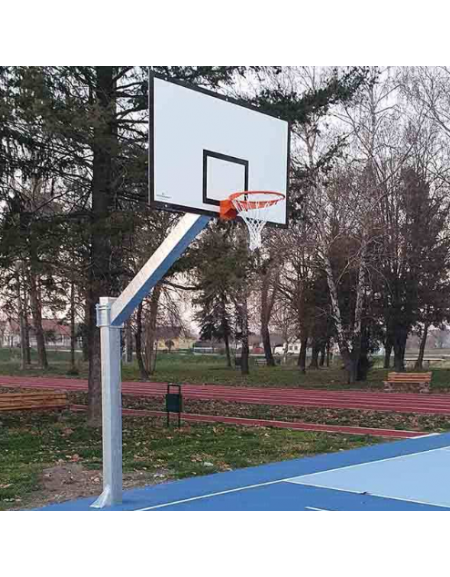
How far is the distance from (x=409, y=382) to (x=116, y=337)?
20.8 metres

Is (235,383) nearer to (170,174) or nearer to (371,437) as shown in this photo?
(371,437)

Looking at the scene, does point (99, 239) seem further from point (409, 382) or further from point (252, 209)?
point (409, 382)

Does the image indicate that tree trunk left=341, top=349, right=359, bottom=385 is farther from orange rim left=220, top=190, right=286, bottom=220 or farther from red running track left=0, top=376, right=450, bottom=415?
orange rim left=220, top=190, right=286, bottom=220

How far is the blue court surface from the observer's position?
7.86 metres

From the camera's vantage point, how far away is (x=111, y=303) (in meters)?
8.27

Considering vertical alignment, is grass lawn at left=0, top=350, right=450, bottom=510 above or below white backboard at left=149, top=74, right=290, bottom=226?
below

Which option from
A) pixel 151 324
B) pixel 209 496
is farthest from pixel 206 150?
pixel 151 324

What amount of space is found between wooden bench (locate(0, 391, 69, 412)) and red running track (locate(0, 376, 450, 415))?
22.3ft

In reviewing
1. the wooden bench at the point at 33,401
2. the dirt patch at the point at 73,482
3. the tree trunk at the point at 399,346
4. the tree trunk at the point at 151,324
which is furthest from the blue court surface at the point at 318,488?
the tree trunk at the point at 399,346

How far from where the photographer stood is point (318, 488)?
8898 millimetres

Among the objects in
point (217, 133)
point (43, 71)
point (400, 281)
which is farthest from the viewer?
point (400, 281)

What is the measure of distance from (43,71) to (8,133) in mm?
1613

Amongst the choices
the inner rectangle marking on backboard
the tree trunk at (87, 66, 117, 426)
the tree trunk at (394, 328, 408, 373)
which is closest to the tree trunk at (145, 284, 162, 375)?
the tree trunk at (394, 328, 408, 373)

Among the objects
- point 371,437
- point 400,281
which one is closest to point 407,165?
point 400,281
